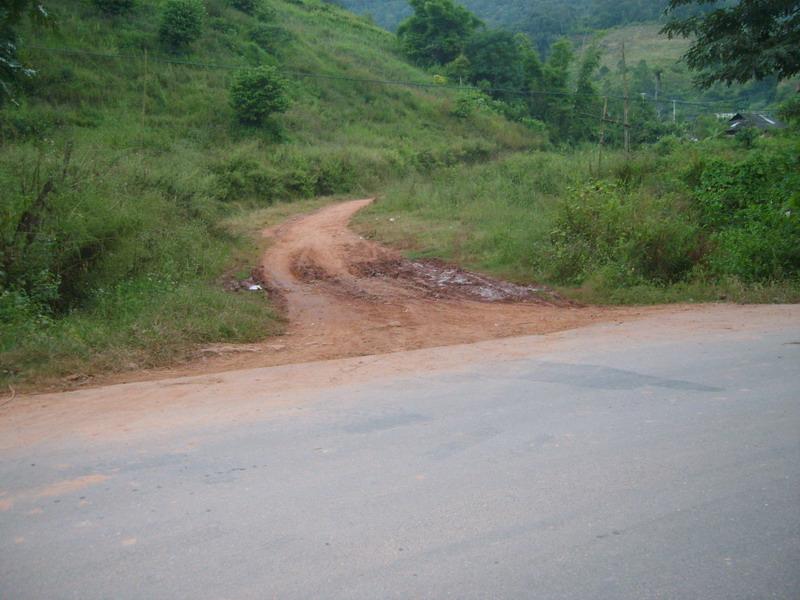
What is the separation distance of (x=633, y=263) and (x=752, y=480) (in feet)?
29.7

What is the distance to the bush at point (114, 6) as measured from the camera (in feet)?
129

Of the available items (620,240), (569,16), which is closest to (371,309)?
(620,240)

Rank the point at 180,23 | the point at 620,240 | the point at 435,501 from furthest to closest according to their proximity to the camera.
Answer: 1. the point at 180,23
2. the point at 620,240
3. the point at 435,501

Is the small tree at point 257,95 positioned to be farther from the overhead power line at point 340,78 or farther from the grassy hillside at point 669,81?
the grassy hillside at point 669,81

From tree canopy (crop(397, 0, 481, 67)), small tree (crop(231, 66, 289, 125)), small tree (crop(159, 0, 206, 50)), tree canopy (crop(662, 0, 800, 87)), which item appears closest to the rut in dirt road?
tree canopy (crop(662, 0, 800, 87))

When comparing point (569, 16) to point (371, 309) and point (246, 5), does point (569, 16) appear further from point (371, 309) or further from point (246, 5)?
point (371, 309)

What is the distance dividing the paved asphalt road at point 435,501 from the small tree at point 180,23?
120ft

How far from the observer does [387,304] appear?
1241cm

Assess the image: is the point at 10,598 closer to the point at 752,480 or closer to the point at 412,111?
the point at 752,480

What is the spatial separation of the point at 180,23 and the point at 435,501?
38959 mm

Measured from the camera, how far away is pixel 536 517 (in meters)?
4.12

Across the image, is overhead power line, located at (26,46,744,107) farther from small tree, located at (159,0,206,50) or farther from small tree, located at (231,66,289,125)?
small tree, located at (159,0,206,50)

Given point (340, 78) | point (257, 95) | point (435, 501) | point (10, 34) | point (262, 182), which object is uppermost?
point (340, 78)

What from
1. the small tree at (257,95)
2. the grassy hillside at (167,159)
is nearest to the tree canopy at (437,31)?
the grassy hillside at (167,159)
